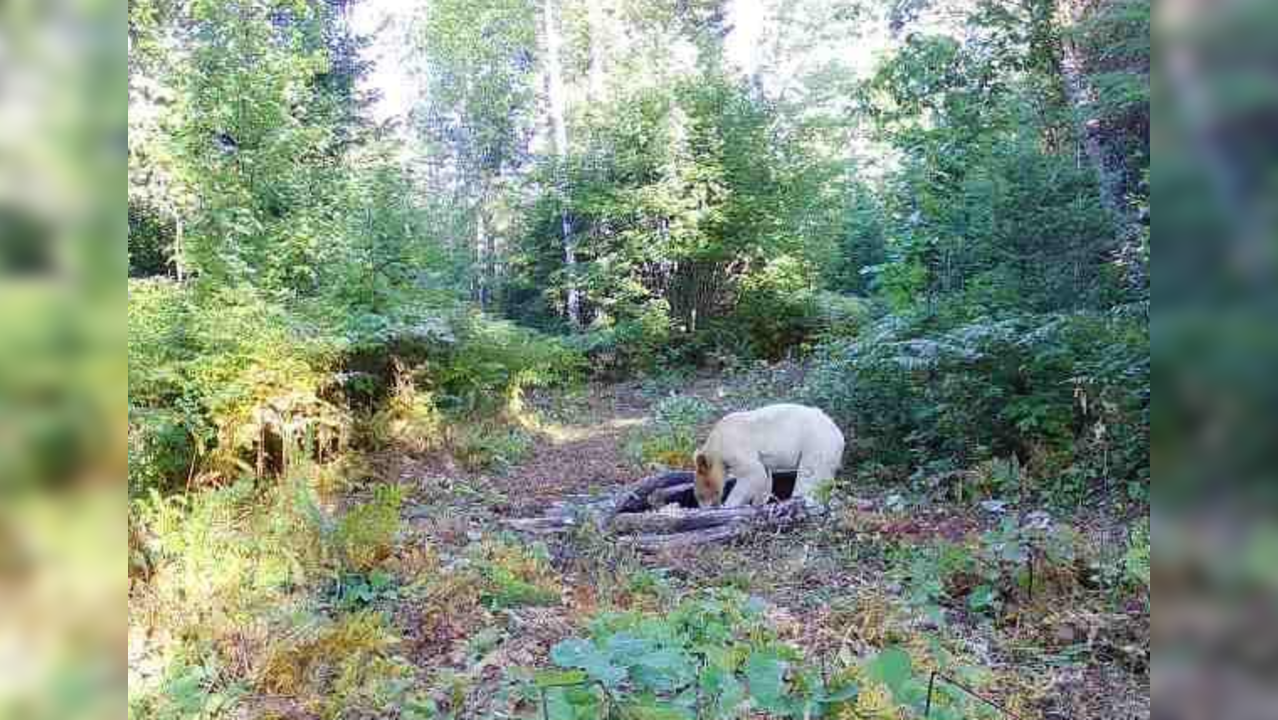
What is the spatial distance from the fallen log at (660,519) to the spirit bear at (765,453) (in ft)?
0.67

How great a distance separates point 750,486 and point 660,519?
879mm

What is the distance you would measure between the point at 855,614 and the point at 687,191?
12171 millimetres

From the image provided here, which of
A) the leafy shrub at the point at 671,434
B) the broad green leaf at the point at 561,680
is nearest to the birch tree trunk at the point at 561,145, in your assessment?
the leafy shrub at the point at 671,434

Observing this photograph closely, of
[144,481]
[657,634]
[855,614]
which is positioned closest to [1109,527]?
[855,614]

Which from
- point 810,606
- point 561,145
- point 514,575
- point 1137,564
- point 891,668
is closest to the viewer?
point 891,668

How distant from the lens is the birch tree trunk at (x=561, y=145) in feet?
51.9

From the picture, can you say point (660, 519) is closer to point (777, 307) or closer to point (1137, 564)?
point (1137, 564)

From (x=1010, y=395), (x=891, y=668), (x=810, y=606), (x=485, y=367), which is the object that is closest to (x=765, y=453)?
(x=1010, y=395)

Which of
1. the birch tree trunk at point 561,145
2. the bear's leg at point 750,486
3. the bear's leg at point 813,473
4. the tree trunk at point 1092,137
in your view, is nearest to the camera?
→ the bear's leg at point 750,486

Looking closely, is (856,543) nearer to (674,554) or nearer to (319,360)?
(674,554)

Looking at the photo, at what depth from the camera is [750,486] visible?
611 cm

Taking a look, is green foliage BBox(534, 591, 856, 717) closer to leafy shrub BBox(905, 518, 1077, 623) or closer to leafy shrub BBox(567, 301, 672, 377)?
leafy shrub BBox(905, 518, 1077, 623)

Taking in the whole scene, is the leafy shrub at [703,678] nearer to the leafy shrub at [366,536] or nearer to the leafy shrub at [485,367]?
the leafy shrub at [366,536]
